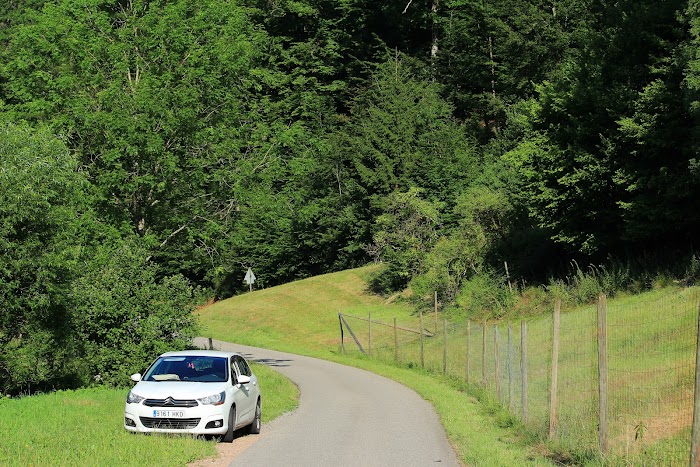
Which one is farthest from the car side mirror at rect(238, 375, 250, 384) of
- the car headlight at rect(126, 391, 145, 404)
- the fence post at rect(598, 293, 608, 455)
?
the fence post at rect(598, 293, 608, 455)

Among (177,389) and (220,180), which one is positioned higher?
(220,180)

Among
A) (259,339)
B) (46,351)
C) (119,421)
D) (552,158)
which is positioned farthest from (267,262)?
(119,421)

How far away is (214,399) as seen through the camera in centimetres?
1413

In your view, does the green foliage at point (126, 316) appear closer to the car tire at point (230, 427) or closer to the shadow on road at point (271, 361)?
the car tire at point (230, 427)

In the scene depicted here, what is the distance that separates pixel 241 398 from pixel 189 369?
1320 millimetres

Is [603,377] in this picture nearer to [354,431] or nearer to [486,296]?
[354,431]

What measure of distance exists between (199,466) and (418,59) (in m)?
76.4

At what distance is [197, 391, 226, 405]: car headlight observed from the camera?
14062mm

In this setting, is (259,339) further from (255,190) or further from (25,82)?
(25,82)

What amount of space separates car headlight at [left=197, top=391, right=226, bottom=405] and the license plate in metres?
0.37

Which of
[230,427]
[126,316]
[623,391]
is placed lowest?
[126,316]

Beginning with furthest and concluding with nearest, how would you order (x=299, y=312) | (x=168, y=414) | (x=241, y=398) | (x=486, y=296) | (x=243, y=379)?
(x=299, y=312) < (x=486, y=296) < (x=243, y=379) < (x=241, y=398) < (x=168, y=414)

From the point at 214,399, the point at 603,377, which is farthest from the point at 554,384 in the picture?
the point at 214,399

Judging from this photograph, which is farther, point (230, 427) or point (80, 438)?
point (230, 427)
